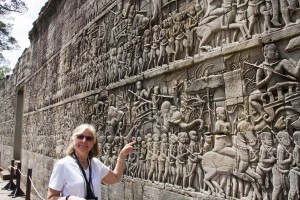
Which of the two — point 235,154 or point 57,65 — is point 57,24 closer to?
point 57,65

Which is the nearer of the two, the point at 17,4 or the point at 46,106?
the point at 46,106

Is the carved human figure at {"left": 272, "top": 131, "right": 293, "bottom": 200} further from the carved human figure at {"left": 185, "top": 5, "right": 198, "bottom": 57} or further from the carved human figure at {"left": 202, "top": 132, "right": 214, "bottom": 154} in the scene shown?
the carved human figure at {"left": 185, "top": 5, "right": 198, "bottom": 57}

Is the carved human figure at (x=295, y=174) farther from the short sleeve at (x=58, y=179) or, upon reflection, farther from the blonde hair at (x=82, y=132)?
the short sleeve at (x=58, y=179)

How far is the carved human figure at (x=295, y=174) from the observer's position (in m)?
2.64

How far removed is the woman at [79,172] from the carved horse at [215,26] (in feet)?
6.28

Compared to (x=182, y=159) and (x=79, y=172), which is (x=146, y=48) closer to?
(x=182, y=159)

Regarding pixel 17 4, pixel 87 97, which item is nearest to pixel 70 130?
pixel 87 97

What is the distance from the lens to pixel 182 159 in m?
3.92

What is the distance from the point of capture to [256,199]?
3.00 metres

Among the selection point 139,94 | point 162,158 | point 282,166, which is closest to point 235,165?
point 282,166

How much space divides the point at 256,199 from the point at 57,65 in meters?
8.20

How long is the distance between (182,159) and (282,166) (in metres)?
1.41

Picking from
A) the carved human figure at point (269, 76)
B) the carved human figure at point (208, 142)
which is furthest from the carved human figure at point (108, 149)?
the carved human figure at point (269, 76)

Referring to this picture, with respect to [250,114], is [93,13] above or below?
above
